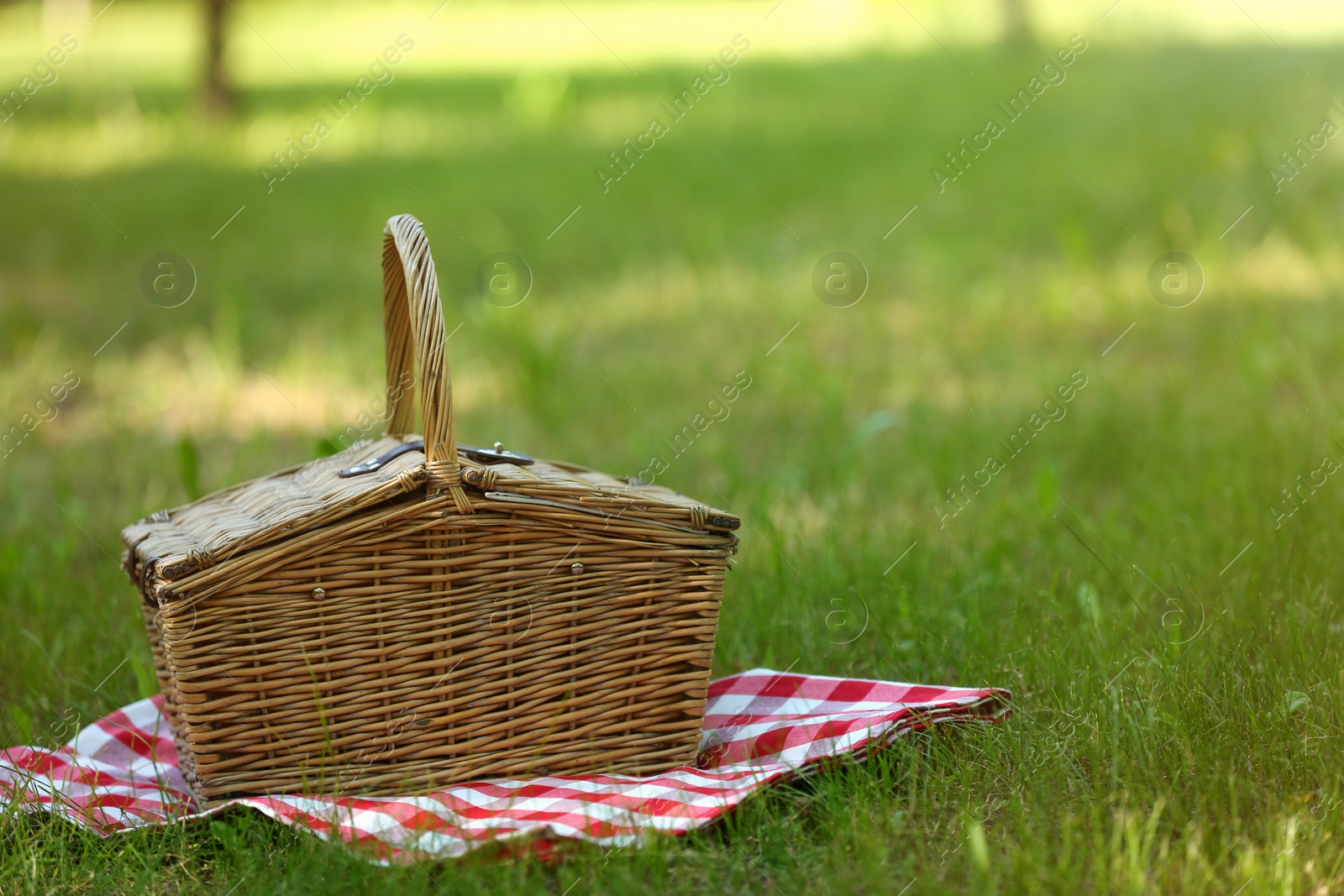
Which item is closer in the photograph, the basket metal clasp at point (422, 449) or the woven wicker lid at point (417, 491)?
the woven wicker lid at point (417, 491)

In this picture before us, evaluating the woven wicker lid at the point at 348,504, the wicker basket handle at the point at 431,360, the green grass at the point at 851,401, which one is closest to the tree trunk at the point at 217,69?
the green grass at the point at 851,401

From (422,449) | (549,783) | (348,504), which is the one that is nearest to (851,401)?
(422,449)

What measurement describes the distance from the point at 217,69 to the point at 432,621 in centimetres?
790

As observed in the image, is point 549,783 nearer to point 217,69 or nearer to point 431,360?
point 431,360

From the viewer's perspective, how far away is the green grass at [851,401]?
1604 mm

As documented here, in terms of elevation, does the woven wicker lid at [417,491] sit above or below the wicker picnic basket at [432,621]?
above

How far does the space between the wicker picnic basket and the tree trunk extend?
7476mm

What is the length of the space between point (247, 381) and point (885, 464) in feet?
8.32

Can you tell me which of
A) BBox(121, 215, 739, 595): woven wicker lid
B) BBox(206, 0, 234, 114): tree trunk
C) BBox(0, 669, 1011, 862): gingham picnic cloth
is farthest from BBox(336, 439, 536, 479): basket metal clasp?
BBox(206, 0, 234, 114): tree trunk

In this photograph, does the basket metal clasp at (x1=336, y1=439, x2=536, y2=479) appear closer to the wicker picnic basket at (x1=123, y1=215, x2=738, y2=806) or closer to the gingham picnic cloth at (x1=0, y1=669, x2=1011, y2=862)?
the wicker picnic basket at (x1=123, y1=215, x2=738, y2=806)

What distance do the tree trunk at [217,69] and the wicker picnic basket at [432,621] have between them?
24.5 ft

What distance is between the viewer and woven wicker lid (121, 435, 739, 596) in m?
1.63

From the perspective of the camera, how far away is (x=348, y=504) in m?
1.63

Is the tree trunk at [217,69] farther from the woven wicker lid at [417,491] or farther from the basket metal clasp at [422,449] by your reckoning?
the basket metal clasp at [422,449]
